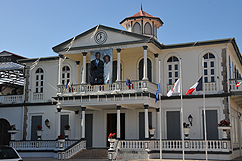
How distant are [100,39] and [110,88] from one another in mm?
3800

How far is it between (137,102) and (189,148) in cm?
458

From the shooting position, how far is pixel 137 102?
73.9 feet

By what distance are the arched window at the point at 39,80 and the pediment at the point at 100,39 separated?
424 centimetres

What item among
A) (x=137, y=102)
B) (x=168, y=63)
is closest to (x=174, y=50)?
(x=168, y=63)

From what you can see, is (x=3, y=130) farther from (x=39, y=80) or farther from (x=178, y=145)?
(x=178, y=145)

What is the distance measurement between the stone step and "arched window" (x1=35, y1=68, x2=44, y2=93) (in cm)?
781

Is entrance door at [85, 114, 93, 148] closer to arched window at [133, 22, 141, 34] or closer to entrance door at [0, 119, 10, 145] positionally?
arched window at [133, 22, 141, 34]

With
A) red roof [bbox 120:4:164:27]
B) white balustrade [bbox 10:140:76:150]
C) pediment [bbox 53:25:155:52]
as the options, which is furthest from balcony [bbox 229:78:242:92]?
white balustrade [bbox 10:140:76:150]

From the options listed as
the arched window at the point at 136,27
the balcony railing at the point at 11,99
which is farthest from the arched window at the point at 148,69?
the balcony railing at the point at 11,99

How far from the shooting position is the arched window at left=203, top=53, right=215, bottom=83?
928 inches

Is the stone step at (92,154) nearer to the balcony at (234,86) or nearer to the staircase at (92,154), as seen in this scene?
the staircase at (92,154)

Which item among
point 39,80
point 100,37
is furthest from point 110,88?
point 39,80

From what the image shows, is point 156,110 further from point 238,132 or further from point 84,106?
point 238,132

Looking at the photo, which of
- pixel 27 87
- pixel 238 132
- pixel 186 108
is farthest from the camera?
pixel 27 87
